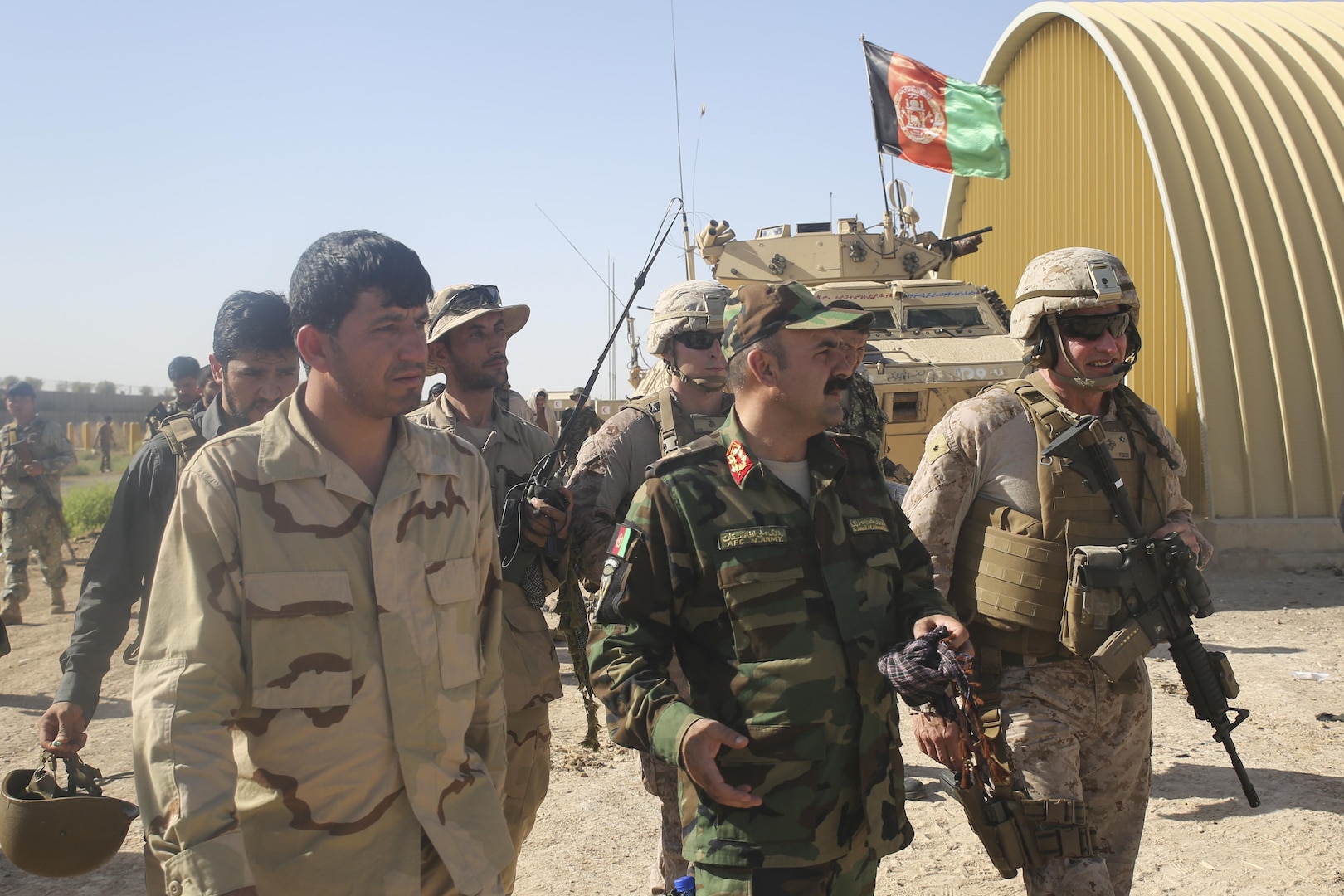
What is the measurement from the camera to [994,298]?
1206 centimetres

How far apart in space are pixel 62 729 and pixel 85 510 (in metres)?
18.8

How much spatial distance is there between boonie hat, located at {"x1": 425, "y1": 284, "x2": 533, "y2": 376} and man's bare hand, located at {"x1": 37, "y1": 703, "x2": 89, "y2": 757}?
1.46 m

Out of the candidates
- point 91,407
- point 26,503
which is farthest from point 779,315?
point 91,407

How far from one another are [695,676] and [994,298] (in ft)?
33.9

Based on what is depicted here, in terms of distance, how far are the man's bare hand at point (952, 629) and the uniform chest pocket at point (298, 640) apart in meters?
1.22

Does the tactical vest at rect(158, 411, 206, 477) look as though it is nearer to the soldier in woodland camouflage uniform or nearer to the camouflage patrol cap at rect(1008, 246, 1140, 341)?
the soldier in woodland camouflage uniform

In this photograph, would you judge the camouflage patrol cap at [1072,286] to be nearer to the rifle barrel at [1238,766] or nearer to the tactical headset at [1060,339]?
the tactical headset at [1060,339]

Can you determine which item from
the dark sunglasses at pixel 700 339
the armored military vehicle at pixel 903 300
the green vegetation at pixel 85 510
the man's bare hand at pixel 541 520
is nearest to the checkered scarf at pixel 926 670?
the man's bare hand at pixel 541 520

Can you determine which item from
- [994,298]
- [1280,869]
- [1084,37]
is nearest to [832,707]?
[1280,869]

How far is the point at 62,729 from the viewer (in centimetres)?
283

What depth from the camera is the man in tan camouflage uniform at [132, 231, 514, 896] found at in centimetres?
200

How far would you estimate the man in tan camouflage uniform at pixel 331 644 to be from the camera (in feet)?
6.57

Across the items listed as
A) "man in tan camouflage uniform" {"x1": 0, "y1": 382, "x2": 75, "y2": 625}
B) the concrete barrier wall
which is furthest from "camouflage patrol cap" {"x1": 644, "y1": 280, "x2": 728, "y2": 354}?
the concrete barrier wall

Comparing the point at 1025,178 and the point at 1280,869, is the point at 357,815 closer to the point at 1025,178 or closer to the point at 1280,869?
the point at 1280,869
